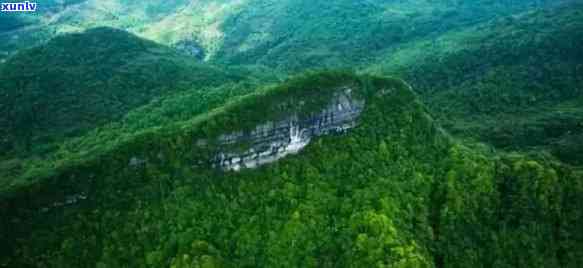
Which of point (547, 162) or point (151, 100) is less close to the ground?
point (151, 100)

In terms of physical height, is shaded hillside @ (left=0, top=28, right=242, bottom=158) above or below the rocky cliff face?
above

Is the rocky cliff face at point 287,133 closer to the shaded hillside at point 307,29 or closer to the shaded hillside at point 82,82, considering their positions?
the shaded hillside at point 82,82

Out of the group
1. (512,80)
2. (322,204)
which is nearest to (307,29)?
(512,80)

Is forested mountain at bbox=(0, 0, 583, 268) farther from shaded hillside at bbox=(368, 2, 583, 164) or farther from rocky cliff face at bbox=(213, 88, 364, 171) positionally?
shaded hillside at bbox=(368, 2, 583, 164)

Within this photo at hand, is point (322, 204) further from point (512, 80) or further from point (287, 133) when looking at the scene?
point (512, 80)

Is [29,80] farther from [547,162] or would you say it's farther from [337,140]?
[547,162]

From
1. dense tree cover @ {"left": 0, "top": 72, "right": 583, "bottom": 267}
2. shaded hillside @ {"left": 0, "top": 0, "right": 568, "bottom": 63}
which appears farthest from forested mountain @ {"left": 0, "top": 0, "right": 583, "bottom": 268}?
shaded hillside @ {"left": 0, "top": 0, "right": 568, "bottom": 63}

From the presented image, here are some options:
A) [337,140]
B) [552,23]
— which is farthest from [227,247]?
[552,23]
